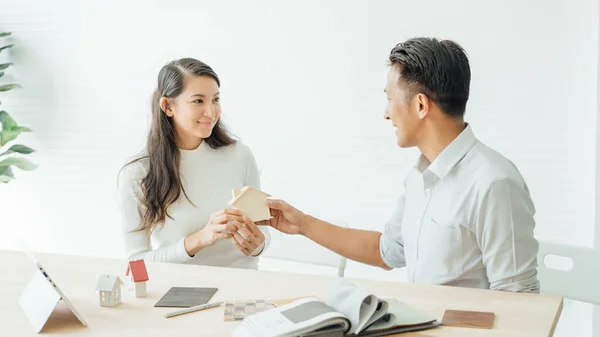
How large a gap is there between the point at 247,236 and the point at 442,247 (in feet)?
2.41

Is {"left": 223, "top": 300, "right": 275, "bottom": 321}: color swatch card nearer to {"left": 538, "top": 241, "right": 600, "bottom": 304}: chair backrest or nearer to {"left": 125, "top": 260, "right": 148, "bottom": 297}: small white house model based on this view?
{"left": 125, "top": 260, "right": 148, "bottom": 297}: small white house model

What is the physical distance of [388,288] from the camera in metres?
2.15

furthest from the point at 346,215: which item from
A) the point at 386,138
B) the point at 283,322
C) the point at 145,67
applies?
the point at 283,322

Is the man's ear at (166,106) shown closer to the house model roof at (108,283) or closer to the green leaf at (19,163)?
the house model roof at (108,283)

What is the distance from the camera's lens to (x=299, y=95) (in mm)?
3947

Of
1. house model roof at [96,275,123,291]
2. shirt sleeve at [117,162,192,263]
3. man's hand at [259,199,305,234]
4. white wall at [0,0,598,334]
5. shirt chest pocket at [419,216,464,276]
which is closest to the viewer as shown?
house model roof at [96,275,123,291]

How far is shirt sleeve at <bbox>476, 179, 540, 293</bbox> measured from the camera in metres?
2.10

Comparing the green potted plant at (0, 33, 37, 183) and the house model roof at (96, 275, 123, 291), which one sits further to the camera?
the green potted plant at (0, 33, 37, 183)

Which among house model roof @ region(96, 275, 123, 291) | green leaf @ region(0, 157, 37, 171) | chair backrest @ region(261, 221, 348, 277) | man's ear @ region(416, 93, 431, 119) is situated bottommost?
chair backrest @ region(261, 221, 348, 277)

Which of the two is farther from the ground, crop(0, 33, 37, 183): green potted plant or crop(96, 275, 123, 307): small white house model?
crop(0, 33, 37, 183): green potted plant

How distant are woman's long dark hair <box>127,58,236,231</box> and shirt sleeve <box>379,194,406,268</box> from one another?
0.81 m

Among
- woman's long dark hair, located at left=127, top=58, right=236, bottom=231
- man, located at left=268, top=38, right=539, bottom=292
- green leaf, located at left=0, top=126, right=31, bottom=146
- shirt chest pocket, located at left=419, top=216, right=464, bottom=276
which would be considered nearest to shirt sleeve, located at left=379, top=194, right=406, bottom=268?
man, located at left=268, top=38, right=539, bottom=292

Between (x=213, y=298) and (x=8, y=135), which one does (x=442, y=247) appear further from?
(x=8, y=135)

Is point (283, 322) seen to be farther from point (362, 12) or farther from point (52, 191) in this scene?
point (52, 191)
